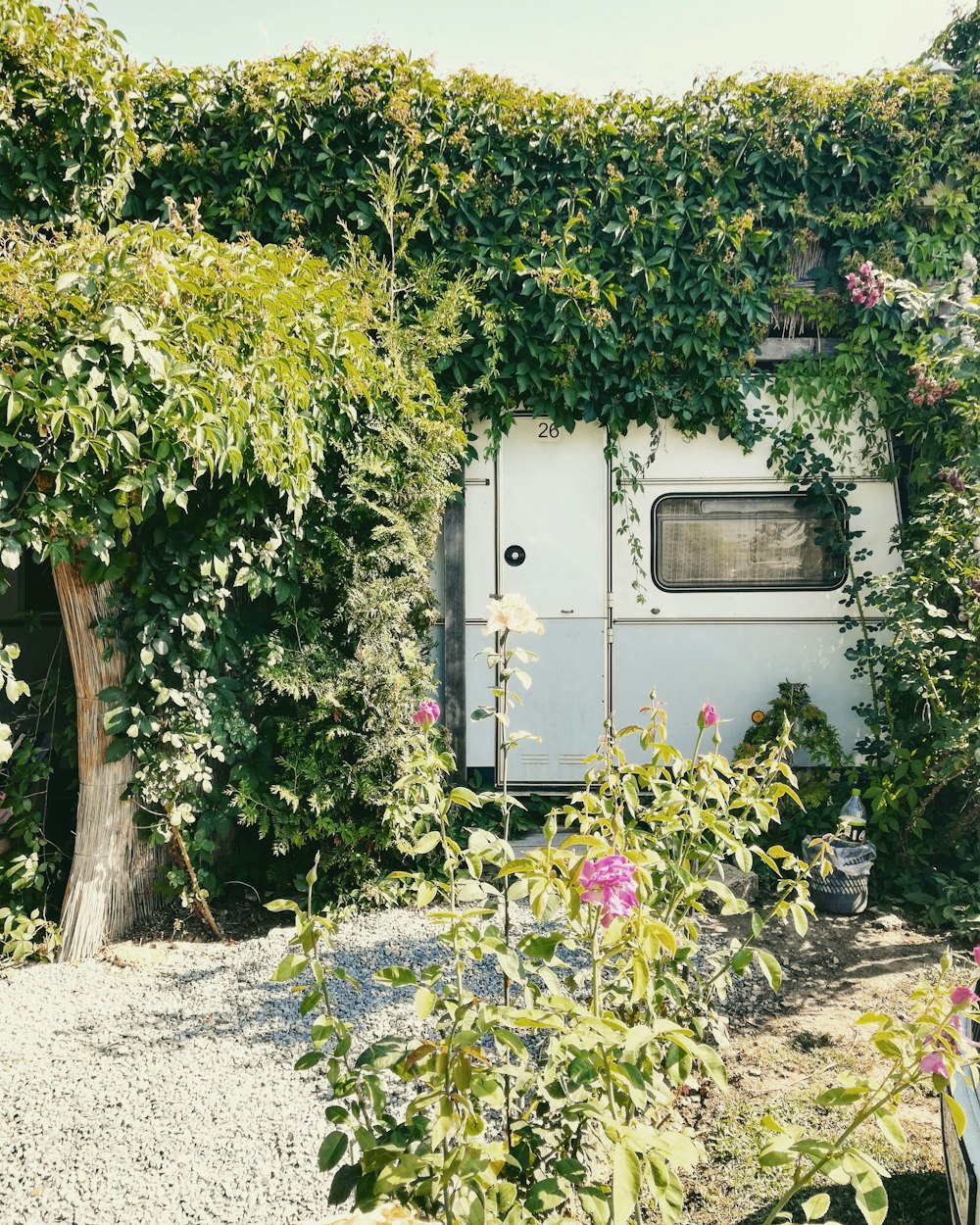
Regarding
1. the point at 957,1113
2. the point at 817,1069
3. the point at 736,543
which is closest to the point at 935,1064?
the point at 957,1113

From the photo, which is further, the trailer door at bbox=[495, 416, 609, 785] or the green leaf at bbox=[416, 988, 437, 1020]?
the trailer door at bbox=[495, 416, 609, 785]

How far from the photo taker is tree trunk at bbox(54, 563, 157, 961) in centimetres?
389

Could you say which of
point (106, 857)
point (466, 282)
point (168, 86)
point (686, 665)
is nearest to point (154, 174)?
point (168, 86)

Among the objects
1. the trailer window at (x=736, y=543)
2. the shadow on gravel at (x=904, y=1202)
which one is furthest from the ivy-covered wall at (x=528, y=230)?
the shadow on gravel at (x=904, y=1202)

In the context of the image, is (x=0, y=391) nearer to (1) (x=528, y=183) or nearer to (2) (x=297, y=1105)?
(2) (x=297, y=1105)

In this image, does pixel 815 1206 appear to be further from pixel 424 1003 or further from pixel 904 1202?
pixel 904 1202

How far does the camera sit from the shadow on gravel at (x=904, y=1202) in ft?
8.02

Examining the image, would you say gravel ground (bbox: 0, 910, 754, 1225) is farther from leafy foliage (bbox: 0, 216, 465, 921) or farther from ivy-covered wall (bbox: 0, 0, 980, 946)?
ivy-covered wall (bbox: 0, 0, 980, 946)

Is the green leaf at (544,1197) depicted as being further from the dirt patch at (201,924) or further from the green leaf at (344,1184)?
the dirt patch at (201,924)

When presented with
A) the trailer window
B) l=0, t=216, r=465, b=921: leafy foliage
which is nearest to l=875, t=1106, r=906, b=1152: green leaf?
l=0, t=216, r=465, b=921: leafy foliage

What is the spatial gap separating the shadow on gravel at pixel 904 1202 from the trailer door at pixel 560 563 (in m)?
3.41

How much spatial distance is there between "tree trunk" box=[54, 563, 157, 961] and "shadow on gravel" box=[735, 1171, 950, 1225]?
2.88 metres

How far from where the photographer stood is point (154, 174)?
5.41 meters

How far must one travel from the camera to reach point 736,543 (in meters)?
5.94
